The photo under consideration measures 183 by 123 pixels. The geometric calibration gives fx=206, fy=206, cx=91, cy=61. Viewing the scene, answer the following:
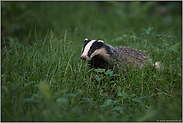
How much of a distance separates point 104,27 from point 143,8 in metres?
2.32

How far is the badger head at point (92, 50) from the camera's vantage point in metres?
3.33

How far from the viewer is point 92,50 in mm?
3465

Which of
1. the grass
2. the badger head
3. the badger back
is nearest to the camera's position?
the grass

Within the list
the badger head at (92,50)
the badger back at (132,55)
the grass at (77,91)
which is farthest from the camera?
the badger back at (132,55)

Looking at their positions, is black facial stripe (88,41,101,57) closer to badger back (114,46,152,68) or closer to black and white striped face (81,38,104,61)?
black and white striped face (81,38,104,61)

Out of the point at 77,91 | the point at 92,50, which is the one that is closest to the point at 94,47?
the point at 92,50

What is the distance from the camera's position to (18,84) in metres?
2.48

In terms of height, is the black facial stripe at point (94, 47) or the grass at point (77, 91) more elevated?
the black facial stripe at point (94, 47)

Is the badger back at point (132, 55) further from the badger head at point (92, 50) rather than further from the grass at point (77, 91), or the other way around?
the badger head at point (92, 50)

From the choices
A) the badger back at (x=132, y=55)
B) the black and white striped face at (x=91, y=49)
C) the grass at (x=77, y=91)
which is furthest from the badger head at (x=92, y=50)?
the badger back at (x=132, y=55)

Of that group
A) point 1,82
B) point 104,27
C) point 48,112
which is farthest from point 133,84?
point 104,27

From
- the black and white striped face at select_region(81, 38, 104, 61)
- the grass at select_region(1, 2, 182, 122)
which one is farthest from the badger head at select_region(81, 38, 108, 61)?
the grass at select_region(1, 2, 182, 122)

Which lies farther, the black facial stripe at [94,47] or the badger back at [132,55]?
the badger back at [132,55]

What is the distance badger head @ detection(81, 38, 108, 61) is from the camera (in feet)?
10.9
